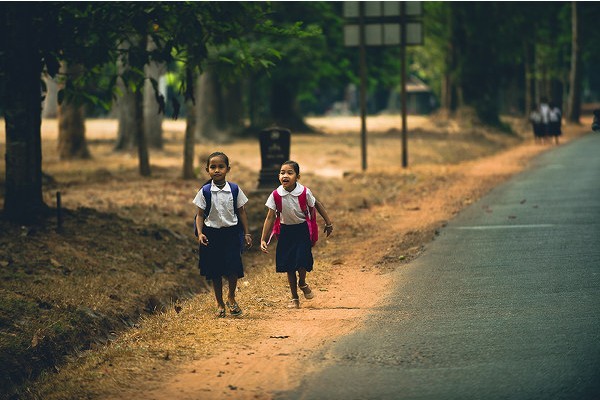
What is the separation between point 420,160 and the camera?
95.5 ft

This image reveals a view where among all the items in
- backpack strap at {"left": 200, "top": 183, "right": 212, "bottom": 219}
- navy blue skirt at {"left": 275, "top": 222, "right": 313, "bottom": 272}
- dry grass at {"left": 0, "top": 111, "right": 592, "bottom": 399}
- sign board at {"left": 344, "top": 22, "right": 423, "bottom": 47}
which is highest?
sign board at {"left": 344, "top": 22, "right": 423, "bottom": 47}

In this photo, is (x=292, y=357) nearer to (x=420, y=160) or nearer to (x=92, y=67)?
(x=92, y=67)

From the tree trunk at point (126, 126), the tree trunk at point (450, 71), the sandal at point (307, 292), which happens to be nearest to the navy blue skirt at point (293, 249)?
the sandal at point (307, 292)

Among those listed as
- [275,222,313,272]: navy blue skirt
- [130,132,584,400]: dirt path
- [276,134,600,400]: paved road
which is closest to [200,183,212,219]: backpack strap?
[275,222,313,272]: navy blue skirt

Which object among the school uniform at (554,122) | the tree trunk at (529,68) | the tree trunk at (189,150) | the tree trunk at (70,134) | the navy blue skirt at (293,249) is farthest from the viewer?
the tree trunk at (529,68)

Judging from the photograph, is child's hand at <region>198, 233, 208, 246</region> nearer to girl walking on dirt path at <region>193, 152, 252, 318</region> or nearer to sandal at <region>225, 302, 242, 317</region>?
girl walking on dirt path at <region>193, 152, 252, 318</region>

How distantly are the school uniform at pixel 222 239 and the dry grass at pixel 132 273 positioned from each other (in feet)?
1.53

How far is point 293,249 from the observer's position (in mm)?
10062

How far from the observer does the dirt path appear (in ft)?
23.2

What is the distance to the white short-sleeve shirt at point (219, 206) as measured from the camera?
378 inches

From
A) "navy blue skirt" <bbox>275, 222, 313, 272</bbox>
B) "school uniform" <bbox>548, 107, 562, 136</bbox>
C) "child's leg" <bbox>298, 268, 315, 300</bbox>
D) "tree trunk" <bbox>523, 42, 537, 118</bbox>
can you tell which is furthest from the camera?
"tree trunk" <bbox>523, 42, 537, 118</bbox>

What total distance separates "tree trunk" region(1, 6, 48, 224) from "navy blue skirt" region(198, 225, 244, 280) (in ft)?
17.5

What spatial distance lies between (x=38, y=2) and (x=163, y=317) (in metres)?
6.14

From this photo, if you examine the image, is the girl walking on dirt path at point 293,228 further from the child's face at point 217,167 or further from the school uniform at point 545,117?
the school uniform at point 545,117
